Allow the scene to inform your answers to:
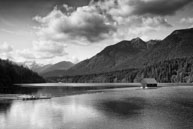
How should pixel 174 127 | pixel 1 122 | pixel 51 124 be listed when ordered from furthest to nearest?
pixel 1 122 → pixel 51 124 → pixel 174 127

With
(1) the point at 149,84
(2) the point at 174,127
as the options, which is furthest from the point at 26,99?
(1) the point at 149,84

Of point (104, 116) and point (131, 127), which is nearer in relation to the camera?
point (131, 127)

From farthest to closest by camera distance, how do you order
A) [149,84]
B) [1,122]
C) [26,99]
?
[149,84]
[26,99]
[1,122]

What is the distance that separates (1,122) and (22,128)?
25.7ft

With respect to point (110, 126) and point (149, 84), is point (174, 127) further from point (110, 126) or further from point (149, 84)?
point (149, 84)

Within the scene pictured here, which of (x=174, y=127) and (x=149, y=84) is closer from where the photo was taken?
(x=174, y=127)

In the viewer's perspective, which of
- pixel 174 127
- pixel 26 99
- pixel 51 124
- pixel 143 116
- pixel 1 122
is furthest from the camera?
pixel 26 99

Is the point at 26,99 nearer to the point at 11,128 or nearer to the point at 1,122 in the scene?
the point at 1,122

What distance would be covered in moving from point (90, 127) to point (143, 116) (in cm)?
1439

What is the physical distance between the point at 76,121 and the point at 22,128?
1035cm

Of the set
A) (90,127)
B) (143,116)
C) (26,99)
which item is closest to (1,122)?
(90,127)

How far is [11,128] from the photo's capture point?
1492 inches

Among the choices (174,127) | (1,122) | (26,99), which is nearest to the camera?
(174,127)

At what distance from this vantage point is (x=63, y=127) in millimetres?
37781
